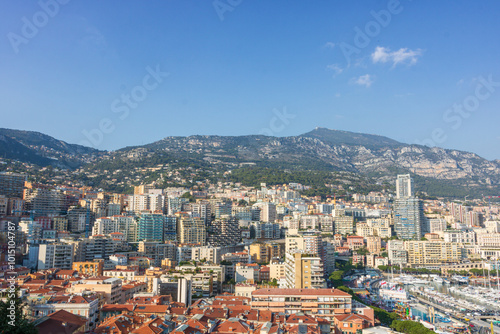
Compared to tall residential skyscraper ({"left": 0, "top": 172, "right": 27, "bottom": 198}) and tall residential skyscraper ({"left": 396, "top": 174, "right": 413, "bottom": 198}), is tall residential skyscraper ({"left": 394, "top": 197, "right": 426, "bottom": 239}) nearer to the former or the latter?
tall residential skyscraper ({"left": 396, "top": 174, "right": 413, "bottom": 198})

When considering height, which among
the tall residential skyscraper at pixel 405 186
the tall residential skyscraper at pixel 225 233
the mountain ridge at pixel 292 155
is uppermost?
the mountain ridge at pixel 292 155

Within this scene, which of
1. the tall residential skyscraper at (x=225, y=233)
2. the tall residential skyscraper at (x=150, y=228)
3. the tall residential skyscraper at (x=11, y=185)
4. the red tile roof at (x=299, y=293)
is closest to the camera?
the red tile roof at (x=299, y=293)

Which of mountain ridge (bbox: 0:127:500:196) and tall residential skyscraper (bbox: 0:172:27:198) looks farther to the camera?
mountain ridge (bbox: 0:127:500:196)

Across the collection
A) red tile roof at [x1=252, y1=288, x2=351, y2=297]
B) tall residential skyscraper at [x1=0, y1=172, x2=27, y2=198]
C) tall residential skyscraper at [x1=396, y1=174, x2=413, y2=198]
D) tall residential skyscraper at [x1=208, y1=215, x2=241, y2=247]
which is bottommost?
red tile roof at [x1=252, y1=288, x2=351, y2=297]

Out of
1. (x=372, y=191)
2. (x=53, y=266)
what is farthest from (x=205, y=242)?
(x=372, y=191)

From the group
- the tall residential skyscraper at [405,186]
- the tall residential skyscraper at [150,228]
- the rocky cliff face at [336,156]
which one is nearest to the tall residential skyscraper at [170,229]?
the tall residential skyscraper at [150,228]

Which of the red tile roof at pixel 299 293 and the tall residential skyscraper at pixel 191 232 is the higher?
the tall residential skyscraper at pixel 191 232

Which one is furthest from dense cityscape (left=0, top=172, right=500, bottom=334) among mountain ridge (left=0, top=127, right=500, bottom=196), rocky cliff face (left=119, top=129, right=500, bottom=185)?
rocky cliff face (left=119, top=129, right=500, bottom=185)

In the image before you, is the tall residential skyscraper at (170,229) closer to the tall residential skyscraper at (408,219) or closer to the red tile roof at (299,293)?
the red tile roof at (299,293)

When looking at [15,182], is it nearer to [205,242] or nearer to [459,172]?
[205,242]
